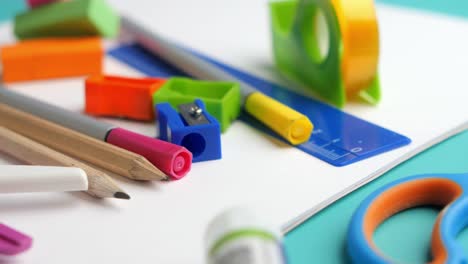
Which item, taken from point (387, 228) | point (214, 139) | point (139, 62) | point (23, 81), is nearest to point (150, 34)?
point (139, 62)

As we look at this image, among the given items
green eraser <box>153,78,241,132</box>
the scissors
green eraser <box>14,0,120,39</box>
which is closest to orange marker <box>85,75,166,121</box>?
green eraser <box>153,78,241,132</box>

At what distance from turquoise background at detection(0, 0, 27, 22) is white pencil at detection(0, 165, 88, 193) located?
0.79 meters

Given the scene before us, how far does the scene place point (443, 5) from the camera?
Result: 1.11m

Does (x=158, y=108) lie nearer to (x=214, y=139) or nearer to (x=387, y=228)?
(x=214, y=139)

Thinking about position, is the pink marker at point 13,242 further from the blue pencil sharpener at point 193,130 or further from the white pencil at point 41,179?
the blue pencil sharpener at point 193,130

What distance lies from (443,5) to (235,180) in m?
0.71

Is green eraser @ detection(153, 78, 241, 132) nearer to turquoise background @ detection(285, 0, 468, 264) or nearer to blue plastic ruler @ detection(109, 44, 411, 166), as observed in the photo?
blue plastic ruler @ detection(109, 44, 411, 166)

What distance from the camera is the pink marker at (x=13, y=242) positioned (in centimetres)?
43

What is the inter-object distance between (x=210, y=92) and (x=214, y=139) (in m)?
0.10

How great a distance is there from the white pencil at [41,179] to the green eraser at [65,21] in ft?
1.17

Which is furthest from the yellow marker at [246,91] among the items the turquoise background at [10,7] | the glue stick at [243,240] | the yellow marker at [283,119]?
the turquoise background at [10,7]

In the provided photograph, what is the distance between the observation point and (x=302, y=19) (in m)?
0.71

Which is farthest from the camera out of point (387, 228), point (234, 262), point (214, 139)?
point (214, 139)

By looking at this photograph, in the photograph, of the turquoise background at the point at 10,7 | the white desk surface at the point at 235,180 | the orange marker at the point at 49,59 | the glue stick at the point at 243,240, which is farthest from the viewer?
the turquoise background at the point at 10,7
